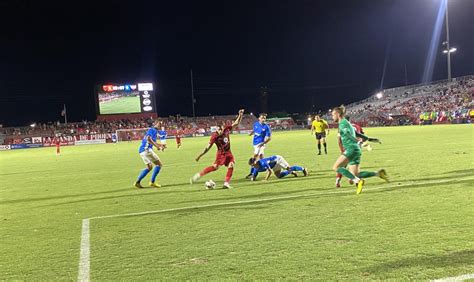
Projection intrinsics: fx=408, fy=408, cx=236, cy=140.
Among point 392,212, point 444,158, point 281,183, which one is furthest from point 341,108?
point 444,158

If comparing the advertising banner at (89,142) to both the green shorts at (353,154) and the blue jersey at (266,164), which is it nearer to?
the blue jersey at (266,164)

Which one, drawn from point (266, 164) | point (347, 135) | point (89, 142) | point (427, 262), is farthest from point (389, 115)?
point (427, 262)

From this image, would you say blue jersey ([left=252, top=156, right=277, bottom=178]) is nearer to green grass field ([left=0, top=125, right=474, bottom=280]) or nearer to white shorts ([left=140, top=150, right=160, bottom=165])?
green grass field ([left=0, top=125, right=474, bottom=280])

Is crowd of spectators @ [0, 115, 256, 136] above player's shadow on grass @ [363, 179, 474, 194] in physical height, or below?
above

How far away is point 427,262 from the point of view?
186 inches

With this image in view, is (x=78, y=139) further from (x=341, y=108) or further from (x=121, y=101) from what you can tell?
(x=341, y=108)

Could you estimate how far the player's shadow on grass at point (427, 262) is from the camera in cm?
459

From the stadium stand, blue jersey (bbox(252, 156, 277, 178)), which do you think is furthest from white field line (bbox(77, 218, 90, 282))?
the stadium stand

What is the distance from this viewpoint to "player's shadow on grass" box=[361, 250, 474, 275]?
4.59 m

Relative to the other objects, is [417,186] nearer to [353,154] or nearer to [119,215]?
[353,154]

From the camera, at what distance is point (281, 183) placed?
11906mm

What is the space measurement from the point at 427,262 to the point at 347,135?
453 centimetres

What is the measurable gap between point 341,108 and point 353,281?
540 centimetres

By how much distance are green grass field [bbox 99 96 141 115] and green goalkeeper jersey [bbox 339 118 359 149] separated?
63.1 m
